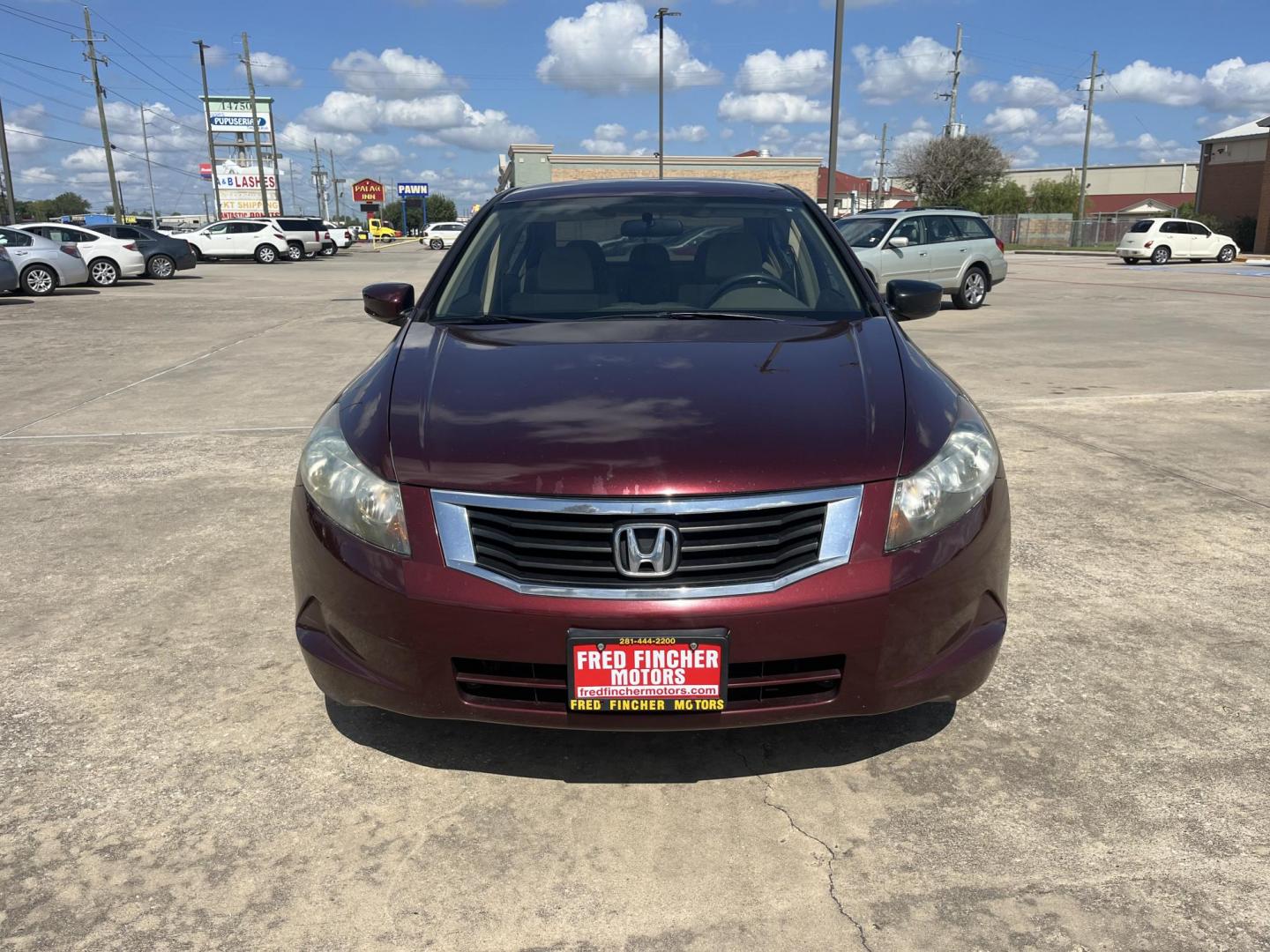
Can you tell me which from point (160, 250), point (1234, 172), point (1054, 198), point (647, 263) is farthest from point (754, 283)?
point (1054, 198)

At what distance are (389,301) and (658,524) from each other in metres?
2.08

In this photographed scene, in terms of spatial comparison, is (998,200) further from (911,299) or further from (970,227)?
(911,299)

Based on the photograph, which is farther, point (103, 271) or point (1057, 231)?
point (1057, 231)

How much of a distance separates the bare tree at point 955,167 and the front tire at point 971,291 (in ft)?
160

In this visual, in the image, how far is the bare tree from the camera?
61.4m

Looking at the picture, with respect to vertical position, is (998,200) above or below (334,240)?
above

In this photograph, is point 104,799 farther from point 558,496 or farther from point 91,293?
point 91,293

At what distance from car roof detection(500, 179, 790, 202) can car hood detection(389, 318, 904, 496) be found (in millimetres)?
1113

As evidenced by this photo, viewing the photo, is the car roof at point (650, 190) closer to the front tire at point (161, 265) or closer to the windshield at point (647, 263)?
the windshield at point (647, 263)

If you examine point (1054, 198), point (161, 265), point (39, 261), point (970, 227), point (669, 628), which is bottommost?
point (669, 628)

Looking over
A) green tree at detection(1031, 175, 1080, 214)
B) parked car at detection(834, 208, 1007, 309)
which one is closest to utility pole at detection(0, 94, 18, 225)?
parked car at detection(834, 208, 1007, 309)

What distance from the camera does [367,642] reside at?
7.66ft


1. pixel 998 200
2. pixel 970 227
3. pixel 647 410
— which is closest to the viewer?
pixel 647 410

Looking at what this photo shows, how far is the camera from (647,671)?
217cm
